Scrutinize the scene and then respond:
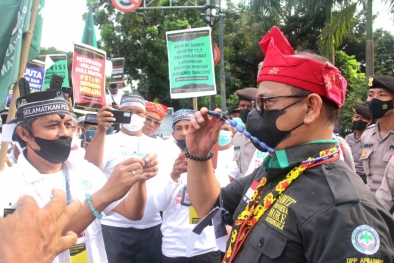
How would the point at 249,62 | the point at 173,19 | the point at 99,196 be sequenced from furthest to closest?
1. the point at 249,62
2. the point at 173,19
3. the point at 99,196

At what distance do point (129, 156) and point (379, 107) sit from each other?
299 cm

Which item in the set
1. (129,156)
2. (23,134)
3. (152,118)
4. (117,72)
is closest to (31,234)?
(23,134)

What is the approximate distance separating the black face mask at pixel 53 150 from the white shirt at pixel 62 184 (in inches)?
3.8

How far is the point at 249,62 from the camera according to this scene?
27.2 metres

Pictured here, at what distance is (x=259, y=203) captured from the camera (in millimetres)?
1857

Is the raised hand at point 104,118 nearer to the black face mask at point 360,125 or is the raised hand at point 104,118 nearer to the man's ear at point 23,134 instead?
the man's ear at point 23,134

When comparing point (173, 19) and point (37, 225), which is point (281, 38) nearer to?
point (37, 225)

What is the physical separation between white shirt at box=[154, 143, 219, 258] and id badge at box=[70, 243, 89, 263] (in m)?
1.15

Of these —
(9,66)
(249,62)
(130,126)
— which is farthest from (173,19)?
(9,66)

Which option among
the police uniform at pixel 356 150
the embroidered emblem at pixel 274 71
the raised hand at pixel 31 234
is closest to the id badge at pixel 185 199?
the embroidered emblem at pixel 274 71

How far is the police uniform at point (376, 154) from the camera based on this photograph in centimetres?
462

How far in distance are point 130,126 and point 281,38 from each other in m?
3.50

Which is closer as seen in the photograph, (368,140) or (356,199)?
(356,199)

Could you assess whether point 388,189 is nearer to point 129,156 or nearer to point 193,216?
point 193,216
